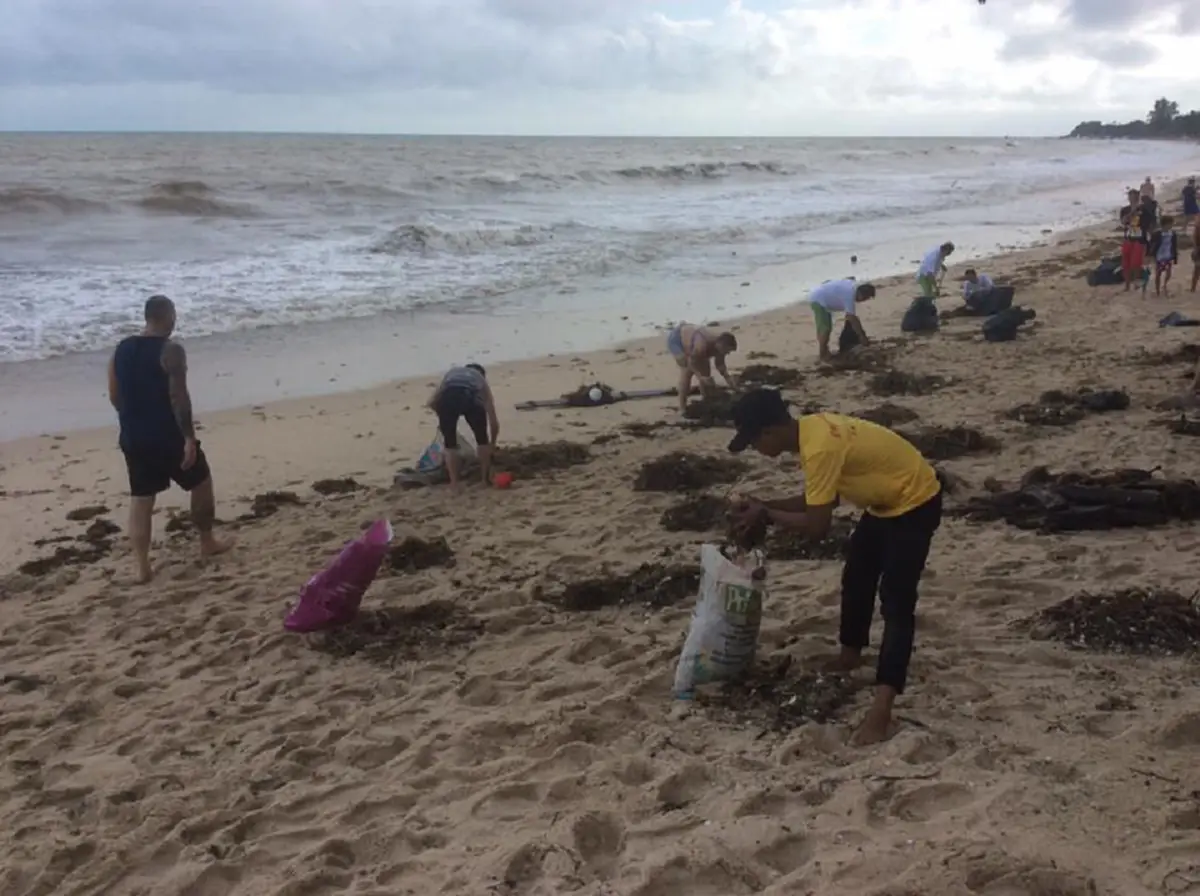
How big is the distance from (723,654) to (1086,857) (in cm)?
159

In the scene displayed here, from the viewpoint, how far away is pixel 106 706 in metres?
4.58

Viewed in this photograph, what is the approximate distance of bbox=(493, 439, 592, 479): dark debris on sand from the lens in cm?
792

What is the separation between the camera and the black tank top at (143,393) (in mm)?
5953

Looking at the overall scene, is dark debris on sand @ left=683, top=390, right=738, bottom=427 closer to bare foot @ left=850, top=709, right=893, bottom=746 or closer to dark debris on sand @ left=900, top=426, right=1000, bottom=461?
dark debris on sand @ left=900, top=426, right=1000, bottom=461

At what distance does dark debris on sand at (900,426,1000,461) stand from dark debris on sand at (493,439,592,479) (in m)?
2.61

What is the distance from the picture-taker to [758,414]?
3.58 meters

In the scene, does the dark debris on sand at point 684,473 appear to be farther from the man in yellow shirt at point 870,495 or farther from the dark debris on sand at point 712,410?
the man in yellow shirt at point 870,495

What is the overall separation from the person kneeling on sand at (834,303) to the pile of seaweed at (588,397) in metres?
2.94

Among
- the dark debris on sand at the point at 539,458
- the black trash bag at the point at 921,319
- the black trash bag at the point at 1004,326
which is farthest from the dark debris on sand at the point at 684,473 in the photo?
the black trash bag at the point at 921,319

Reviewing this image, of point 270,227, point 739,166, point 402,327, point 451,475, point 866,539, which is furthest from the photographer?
point 739,166

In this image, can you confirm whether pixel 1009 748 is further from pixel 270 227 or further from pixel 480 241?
pixel 270 227

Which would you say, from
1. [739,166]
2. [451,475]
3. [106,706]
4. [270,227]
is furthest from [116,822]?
[739,166]

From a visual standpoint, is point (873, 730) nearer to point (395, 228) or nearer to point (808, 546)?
point (808, 546)

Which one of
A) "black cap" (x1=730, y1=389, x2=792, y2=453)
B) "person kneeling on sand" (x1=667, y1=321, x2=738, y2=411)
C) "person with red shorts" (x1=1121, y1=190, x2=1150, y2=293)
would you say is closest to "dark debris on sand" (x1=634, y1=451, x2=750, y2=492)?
"person kneeling on sand" (x1=667, y1=321, x2=738, y2=411)
